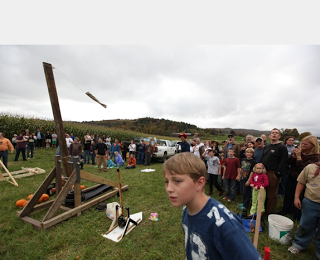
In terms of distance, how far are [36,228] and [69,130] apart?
18348mm

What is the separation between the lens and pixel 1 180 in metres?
6.80

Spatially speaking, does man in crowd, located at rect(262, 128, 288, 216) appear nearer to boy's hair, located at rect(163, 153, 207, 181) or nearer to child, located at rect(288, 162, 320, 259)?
child, located at rect(288, 162, 320, 259)

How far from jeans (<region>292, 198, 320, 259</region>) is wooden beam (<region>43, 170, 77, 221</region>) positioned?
5213mm

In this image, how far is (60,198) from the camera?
401 centimetres

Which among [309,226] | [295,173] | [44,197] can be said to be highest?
[295,173]

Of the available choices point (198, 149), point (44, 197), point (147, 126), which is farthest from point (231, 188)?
point (147, 126)

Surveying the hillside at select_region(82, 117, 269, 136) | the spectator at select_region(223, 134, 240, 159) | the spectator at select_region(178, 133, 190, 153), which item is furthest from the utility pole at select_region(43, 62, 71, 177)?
the hillside at select_region(82, 117, 269, 136)

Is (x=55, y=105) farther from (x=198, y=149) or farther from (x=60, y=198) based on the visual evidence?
A: (x=198, y=149)

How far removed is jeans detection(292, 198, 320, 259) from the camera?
2830 mm

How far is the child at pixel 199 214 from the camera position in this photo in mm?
1056

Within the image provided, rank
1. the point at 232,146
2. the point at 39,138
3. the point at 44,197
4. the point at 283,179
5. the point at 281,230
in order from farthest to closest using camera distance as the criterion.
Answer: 1. the point at 39,138
2. the point at 232,146
3. the point at 283,179
4. the point at 44,197
5. the point at 281,230

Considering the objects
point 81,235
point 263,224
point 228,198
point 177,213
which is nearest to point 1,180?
point 81,235

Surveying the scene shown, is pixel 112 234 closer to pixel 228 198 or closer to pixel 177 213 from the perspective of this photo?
pixel 177 213

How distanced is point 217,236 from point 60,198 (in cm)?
428
